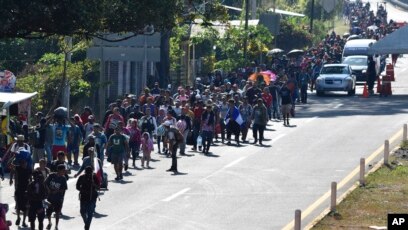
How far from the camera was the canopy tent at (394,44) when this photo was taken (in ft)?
187

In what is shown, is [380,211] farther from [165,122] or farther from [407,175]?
[165,122]

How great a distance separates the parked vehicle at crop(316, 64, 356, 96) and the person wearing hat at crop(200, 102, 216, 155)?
17.5 metres

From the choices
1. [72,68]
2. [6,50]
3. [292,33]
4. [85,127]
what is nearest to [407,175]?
[85,127]

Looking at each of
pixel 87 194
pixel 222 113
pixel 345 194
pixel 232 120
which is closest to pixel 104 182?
pixel 87 194

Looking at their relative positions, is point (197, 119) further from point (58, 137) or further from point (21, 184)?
point (21, 184)

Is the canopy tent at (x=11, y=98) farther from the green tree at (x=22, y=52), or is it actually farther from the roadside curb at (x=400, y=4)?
the roadside curb at (x=400, y=4)

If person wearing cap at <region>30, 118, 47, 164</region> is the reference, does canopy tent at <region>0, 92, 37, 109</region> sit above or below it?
above

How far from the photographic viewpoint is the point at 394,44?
57.4m

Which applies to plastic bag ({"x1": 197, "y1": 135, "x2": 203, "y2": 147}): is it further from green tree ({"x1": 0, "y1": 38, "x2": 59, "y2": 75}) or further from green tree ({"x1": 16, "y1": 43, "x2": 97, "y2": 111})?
green tree ({"x1": 0, "y1": 38, "x2": 59, "y2": 75})

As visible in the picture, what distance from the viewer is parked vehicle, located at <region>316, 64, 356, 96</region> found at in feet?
186

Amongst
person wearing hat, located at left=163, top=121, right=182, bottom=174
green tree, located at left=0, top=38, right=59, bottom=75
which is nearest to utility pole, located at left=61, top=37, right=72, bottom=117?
person wearing hat, located at left=163, top=121, right=182, bottom=174

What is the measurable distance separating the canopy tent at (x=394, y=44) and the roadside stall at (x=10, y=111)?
79.0ft

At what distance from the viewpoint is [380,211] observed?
29.2 m

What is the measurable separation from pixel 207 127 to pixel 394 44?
19884 mm
